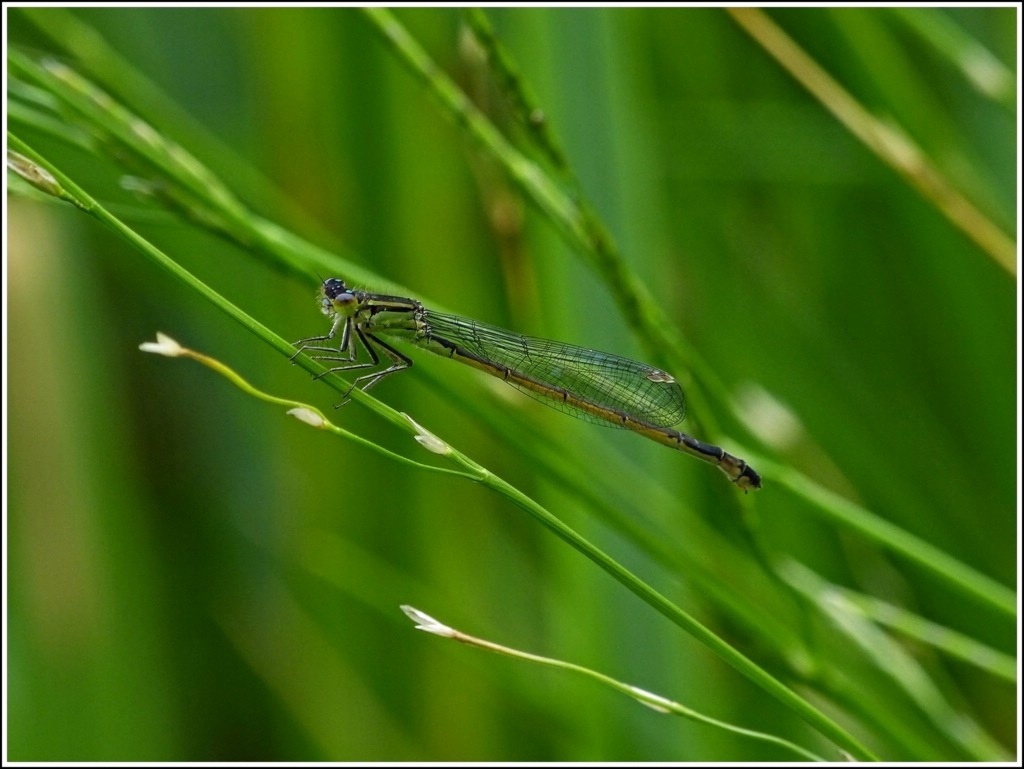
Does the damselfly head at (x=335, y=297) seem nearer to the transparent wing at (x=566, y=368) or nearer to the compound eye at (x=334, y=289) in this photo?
the compound eye at (x=334, y=289)

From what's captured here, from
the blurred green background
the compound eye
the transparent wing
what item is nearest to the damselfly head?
the compound eye

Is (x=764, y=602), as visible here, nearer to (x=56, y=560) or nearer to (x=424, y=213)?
(x=424, y=213)

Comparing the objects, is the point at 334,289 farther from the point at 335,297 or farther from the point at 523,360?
the point at 523,360

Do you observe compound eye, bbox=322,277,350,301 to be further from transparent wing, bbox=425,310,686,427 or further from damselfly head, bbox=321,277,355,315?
transparent wing, bbox=425,310,686,427

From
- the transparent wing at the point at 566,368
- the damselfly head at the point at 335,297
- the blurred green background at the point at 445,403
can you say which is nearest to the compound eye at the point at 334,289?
the damselfly head at the point at 335,297

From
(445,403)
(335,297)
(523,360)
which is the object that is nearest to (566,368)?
(523,360)

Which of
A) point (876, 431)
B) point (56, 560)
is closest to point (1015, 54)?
point (876, 431)
